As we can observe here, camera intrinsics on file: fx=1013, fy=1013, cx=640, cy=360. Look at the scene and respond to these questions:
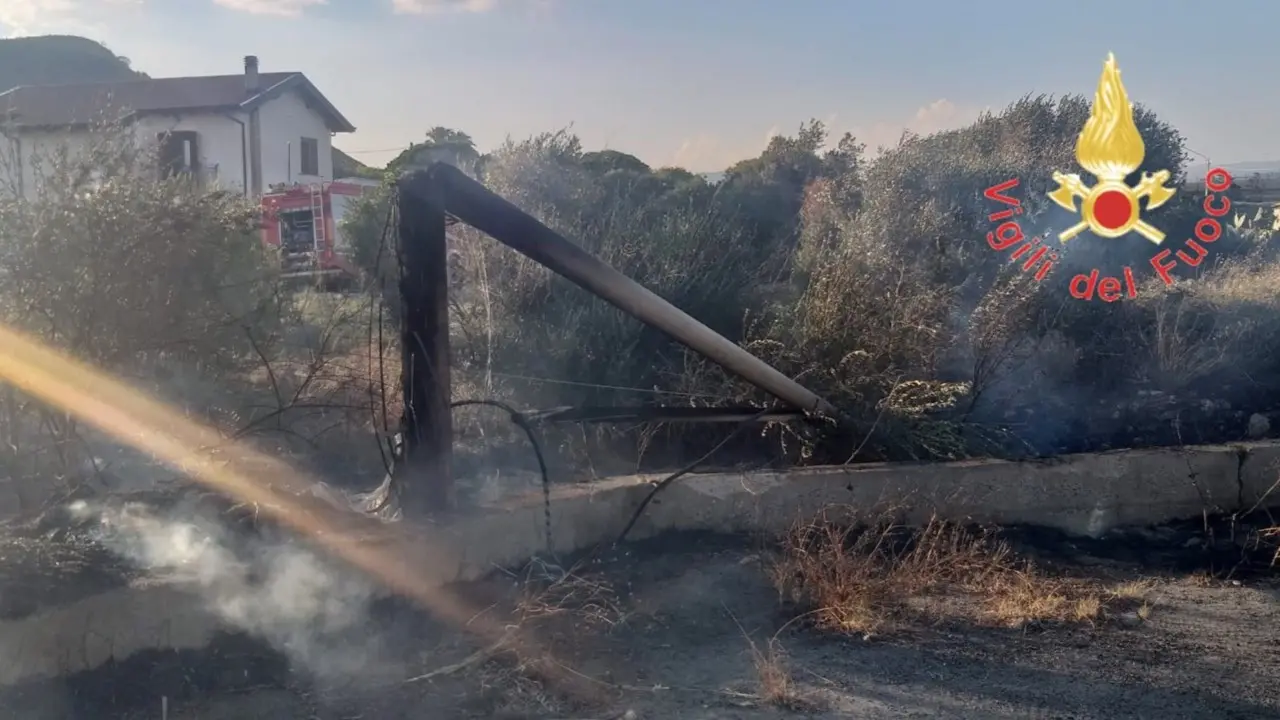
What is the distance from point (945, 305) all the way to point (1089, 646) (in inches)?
139

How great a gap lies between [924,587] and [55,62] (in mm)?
85720

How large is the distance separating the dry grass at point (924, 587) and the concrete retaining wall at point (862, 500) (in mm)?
361

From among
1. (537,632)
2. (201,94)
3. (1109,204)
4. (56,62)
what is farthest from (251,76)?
(56,62)

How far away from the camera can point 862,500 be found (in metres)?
5.61

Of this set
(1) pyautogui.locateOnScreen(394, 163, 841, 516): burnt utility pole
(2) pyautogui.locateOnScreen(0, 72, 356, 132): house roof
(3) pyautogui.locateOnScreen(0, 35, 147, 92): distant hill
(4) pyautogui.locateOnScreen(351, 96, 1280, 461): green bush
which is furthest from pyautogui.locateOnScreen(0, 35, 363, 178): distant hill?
(1) pyautogui.locateOnScreen(394, 163, 841, 516): burnt utility pole

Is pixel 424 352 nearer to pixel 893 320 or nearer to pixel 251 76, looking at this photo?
pixel 893 320

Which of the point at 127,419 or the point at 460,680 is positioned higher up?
the point at 127,419

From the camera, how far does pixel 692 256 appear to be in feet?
28.5

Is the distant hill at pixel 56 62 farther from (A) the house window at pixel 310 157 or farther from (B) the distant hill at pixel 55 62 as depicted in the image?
(A) the house window at pixel 310 157

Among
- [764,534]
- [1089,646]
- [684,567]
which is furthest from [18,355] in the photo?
[1089,646]

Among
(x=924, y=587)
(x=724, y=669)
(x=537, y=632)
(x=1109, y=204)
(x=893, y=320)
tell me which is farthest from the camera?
(x=1109, y=204)

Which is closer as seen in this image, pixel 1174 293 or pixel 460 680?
pixel 460 680

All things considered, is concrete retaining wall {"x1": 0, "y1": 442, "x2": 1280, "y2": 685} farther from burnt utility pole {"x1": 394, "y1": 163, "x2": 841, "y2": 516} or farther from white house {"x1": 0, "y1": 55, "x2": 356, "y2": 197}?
white house {"x1": 0, "y1": 55, "x2": 356, "y2": 197}

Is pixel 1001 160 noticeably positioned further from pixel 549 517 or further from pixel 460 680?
pixel 460 680
